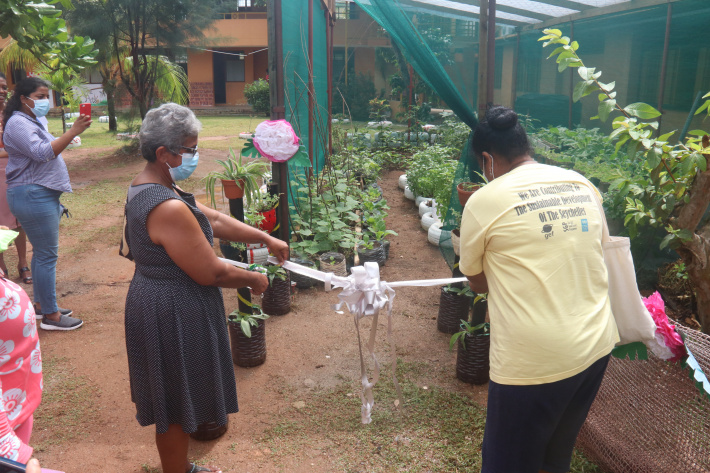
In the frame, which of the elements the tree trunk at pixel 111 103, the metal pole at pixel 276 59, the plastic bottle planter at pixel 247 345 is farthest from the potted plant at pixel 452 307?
the tree trunk at pixel 111 103

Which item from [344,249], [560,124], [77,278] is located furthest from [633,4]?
[77,278]

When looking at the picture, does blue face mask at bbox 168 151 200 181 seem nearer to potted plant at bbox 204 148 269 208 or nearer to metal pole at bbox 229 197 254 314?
metal pole at bbox 229 197 254 314

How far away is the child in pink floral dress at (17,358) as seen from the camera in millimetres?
1720

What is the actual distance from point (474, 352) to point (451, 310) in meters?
0.66

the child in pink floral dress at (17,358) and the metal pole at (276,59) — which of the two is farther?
the metal pole at (276,59)

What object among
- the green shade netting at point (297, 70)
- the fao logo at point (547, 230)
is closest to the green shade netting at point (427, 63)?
the green shade netting at point (297, 70)

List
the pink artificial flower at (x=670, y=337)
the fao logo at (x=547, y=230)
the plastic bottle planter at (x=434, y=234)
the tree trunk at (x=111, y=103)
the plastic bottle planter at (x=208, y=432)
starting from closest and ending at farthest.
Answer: the fao logo at (x=547, y=230) < the pink artificial flower at (x=670, y=337) < the plastic bottle planter at (x=208, y=432) < the plastic bottle planter at (x=434, y=234) < the tree trunk at (x=111, y=103)

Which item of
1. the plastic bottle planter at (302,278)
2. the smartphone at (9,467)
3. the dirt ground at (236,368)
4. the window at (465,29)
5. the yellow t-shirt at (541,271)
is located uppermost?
the window at (465,29)

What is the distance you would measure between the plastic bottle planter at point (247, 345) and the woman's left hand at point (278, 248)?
1.02m

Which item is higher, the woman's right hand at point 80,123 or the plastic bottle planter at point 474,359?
the woman's right hand at point 80,123

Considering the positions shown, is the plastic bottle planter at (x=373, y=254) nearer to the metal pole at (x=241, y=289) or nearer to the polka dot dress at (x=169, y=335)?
the metal pole at (x=241, y=289)

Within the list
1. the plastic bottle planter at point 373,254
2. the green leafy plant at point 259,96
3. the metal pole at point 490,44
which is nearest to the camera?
the metal pole at point 490,44

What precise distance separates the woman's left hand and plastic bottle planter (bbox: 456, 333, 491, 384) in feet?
4.10

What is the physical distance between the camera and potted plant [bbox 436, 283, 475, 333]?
12.6ft
